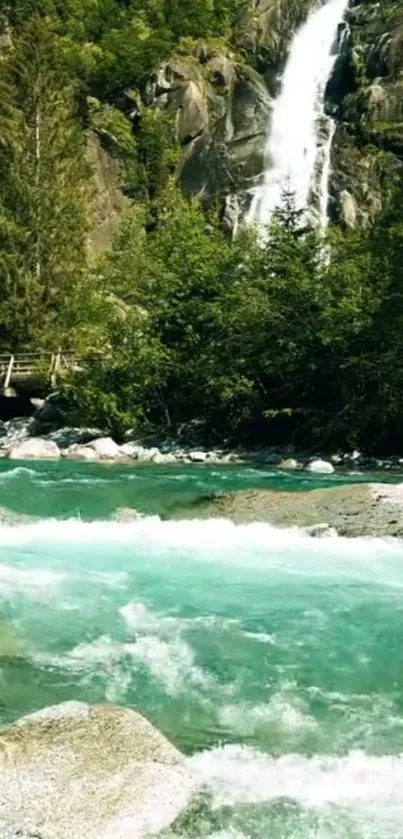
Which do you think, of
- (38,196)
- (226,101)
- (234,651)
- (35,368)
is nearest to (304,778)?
(234,651)

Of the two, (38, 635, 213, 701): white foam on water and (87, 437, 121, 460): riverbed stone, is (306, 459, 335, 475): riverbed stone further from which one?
(38, 635, 213, 701): white foam on water

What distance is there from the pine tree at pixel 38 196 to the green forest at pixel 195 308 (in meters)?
0.06

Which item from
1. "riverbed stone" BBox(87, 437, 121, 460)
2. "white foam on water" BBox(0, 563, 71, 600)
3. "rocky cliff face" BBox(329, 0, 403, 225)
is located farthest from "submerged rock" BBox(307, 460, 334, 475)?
"rocky cliff face" BBox(329, 0, 403, 225)

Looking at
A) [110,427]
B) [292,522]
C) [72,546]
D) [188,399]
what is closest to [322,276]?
[188,399]

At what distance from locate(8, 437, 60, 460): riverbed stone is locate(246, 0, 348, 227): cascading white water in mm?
23006

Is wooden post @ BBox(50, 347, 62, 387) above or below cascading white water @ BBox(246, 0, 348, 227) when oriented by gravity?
below

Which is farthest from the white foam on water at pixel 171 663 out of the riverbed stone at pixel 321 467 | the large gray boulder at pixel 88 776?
the riverbed stone at pixel 321 467

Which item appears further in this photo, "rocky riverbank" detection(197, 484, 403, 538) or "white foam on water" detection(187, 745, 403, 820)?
"rocky riverbank" detection(197, 484, 403, 538)

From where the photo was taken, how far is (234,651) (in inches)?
330

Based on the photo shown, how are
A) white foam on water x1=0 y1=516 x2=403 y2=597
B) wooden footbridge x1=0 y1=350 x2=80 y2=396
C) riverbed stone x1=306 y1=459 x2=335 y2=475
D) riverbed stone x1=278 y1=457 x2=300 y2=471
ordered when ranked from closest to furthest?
white foam on water x1=0 y1=516 x2=403 y2=597
riverbed stone x1=306 y1=459 x2=335 y2=475
riverbed stone x1=278 y1=457 x2=300 y2=471
wooden footbridge x1=0 y1=350 x2=80 y2=396

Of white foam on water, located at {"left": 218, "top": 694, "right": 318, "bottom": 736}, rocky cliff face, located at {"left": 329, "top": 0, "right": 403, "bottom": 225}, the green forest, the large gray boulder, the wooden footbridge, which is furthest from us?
rocky cliff face, located at {"left": 329, "top": 0, "right": 403, "bottom": 225}

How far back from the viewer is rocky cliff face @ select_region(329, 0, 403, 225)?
47875 millimetres

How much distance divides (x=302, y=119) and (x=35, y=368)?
89.1 feet

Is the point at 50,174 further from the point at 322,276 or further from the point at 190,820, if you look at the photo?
the point at 190,820
